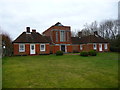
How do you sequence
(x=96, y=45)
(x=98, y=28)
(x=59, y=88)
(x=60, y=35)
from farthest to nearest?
(x=98, y=28)
(x=96, y=45)
(x=60, y=35)
(x=59, y=88)

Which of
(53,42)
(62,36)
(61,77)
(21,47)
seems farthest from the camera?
(62,36)

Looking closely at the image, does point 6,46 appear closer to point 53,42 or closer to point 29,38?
point 29,38

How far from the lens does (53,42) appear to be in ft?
96.5

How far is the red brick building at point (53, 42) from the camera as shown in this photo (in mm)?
24781

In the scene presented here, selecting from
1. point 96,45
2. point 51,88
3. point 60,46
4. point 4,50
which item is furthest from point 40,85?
point 96,45

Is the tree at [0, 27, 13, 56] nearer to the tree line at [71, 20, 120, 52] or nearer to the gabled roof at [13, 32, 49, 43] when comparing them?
the gabled roof at [13, 32, 49, 43]

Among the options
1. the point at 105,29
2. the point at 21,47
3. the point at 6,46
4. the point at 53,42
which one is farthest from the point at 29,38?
the point at 105,29

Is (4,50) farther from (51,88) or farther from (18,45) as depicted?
(51,88)

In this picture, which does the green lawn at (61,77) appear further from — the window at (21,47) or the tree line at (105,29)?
the tree line at (105,29)

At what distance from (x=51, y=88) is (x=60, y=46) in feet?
79.8

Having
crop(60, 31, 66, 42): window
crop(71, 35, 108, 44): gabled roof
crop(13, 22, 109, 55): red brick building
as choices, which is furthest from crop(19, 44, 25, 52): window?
crop(71, 35, 108, 44): gabled roof

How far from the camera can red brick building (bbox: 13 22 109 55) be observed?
24.8m

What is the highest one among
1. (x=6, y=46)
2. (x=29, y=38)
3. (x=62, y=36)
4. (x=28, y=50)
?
(x=62, y=36)

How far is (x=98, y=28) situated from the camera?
Answer: 47.9 meters
